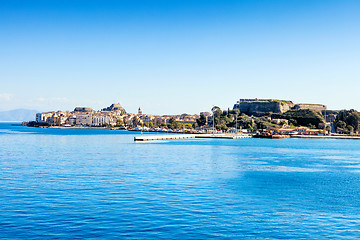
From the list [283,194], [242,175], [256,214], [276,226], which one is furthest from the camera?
[242,175]

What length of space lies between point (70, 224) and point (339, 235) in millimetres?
12503

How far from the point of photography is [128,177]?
1195 inches

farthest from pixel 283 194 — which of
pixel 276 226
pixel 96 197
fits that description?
pixel 96 197

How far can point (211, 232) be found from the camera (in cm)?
1562

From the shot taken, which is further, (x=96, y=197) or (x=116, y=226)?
(x=96, y=197)

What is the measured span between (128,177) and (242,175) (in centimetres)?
1084

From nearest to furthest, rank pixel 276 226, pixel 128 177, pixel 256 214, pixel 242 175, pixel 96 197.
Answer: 1. pixel 276 226
2. pixel 256 214
3. pixel 96 197
4. pixel 128 177
5. pixel 242 175

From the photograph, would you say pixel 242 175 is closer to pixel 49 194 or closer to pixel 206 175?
pixel 206 175

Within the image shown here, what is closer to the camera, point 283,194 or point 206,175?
point 283,194

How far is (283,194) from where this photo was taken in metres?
24.6

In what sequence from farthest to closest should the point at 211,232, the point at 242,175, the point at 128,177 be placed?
the point at 242,175 → the point at 128,177 → the point at 211,232

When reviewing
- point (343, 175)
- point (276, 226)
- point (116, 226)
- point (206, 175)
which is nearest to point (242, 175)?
point (206, 175)

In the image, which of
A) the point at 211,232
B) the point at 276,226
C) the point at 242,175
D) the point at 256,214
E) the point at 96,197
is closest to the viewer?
the point at 211,232

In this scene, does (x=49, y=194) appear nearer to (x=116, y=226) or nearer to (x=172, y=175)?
(x=116, y=226)
